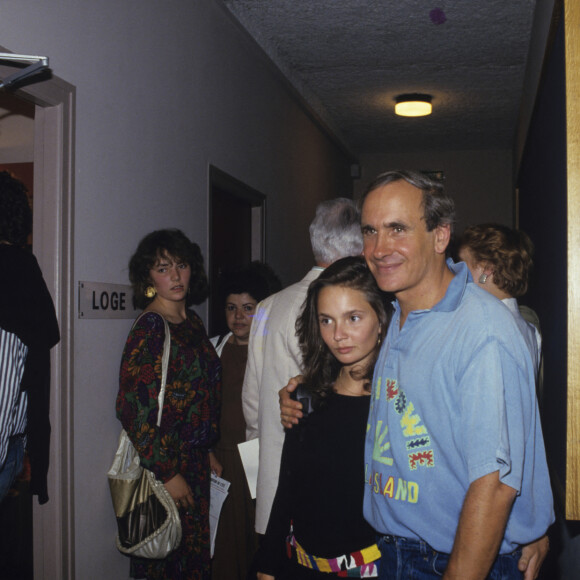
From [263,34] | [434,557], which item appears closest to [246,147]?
[263,34]

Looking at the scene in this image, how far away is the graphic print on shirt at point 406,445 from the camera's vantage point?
4.28ft

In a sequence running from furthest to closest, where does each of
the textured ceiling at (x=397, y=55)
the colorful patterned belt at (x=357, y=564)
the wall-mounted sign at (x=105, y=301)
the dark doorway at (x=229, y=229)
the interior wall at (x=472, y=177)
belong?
the interior wall at (x=472, y=177), the textured ceiling at (x=397, y=55), the dark doorway at (x=229, y=229), the wall-mounted sign at (x=105, y=301), the colorful patterned belt at (x=357, y=564)

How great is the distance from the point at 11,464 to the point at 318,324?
1153 mm

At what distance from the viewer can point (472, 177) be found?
26.3 ft

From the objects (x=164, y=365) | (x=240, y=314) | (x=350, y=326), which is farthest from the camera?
(x=240, y=314)

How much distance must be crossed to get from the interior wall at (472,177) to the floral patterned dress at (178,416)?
590 cm

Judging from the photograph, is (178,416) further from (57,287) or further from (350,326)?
(350,326)

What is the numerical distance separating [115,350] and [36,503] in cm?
62

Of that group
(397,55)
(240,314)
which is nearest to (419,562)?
(240,314)

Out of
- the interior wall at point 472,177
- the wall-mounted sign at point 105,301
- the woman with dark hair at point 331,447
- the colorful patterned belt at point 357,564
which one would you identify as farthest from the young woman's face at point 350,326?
the interior wall at point 472,177

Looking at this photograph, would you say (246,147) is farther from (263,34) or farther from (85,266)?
(85,266)

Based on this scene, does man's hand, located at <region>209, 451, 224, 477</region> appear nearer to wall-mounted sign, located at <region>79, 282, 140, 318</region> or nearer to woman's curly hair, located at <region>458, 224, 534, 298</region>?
wall-mounted sign, located at <region>79, 282, 140, 318</region>

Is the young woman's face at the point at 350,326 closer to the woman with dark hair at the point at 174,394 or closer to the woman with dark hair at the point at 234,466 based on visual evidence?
the woman with dark hair at the point at 174,394

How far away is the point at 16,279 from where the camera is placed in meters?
1.97
